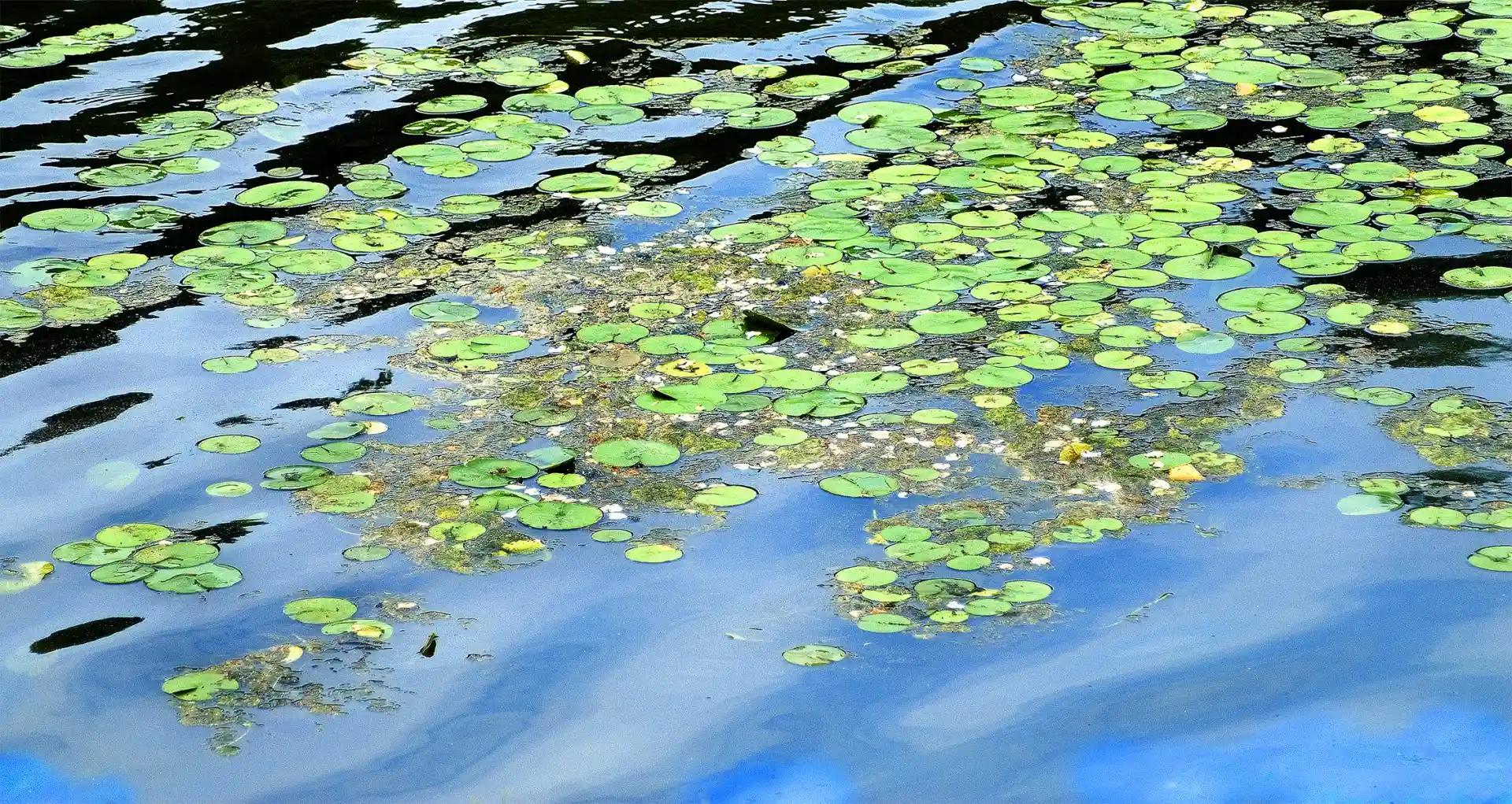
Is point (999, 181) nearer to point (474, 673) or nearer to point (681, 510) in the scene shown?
point (681, 510)

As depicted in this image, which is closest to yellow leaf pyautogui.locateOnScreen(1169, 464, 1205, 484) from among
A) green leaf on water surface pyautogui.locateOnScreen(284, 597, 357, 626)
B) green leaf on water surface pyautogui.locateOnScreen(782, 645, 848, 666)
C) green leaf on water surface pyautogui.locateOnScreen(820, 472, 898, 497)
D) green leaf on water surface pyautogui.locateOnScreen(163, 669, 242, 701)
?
green leaf on water surface pyautogui.locateOnScreen(820, 472, 898, 497)

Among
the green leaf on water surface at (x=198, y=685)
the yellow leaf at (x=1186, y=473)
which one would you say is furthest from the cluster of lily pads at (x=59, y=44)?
the yellow leaf at (x=1186, y=473)

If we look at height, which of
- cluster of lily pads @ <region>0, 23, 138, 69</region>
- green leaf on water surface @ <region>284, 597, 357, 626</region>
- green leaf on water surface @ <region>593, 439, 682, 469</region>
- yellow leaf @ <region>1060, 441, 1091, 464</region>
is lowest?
yellow leaf @ <region>1060, 441, 1091, 464</region>

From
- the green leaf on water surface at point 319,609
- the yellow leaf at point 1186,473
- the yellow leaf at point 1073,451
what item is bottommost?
the yellow leaf at point 1186,473

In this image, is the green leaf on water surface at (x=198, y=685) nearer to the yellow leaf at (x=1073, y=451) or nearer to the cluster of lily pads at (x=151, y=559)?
the cluster of lily pads at (x=151, y=559)

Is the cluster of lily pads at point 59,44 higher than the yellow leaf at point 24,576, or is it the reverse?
the cluster of lily pads at point 59,44

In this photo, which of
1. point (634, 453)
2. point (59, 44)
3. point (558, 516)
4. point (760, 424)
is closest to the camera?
point (558, 516)

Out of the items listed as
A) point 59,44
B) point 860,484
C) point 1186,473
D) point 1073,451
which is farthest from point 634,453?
point 59,44

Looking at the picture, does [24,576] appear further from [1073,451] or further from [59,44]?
[59,44]

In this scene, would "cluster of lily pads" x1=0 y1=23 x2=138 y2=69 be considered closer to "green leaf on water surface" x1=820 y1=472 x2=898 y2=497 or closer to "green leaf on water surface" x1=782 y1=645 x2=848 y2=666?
"green leaf on water surface" x1=820 y1=472 x2=898 y2=497
